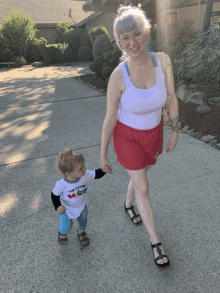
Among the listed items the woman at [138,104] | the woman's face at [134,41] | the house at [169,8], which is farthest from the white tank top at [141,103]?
the house at [169,8]

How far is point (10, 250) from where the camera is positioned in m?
2.12

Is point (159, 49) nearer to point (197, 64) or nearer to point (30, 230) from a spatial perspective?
point (197, 64)

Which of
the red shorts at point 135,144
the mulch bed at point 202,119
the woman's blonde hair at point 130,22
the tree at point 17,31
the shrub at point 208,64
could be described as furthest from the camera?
the tree at point 17,31

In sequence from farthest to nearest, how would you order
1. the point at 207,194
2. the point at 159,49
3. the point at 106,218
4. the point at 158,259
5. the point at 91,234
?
the point at 159,49
the point at 207,194
the point at 106,218
the point at 91,234
the point at 158,259

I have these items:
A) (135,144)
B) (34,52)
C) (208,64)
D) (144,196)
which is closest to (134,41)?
(135,144)

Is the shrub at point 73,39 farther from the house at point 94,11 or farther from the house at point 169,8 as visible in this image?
the house at point 169,8

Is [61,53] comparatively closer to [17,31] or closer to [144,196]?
[17,31]

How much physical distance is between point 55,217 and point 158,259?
3.88 feet

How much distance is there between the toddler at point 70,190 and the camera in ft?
5.69

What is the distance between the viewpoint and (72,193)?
187 cm

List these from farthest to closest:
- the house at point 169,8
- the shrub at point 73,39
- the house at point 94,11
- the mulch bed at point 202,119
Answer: the shrub at point 73,39
the house at point 94,11
the house at point 169,8
the mulch bed at point 202,119

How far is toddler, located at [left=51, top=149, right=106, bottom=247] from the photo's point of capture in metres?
1.74

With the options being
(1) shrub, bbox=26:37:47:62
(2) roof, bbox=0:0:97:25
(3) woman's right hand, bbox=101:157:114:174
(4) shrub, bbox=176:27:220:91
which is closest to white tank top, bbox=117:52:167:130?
(3) woman's right hand, bbox=101:157:114:174

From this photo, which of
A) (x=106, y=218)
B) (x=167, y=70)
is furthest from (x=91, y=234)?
(x=167, y=70)
